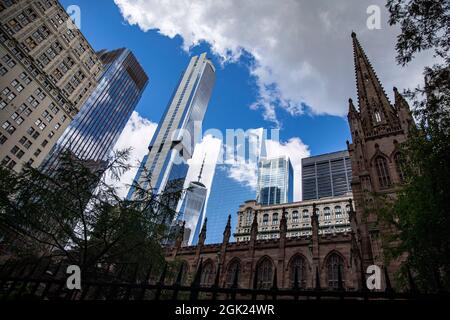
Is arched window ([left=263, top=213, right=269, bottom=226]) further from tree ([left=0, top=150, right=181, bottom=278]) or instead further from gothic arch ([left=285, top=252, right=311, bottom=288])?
tree ([left=0, top=150, right=181, bottom=278])

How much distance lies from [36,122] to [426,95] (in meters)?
67.4

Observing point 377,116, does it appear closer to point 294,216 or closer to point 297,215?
point 297,215

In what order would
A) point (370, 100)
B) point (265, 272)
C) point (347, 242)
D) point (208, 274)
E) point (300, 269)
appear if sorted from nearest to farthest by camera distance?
point (347, 242), point (300, 269), point (265, 272), point (208, 274), point (370, 100)

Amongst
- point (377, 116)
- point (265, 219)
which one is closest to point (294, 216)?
point (265, 219)

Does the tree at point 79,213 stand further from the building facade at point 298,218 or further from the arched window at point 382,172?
the building facade at point 298,218

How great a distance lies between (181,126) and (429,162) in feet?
538

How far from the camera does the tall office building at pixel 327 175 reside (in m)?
137

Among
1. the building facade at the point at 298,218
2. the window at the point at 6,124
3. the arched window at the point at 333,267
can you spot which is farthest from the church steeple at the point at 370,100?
the window at the point at 6,124

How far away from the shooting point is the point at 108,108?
111 meters

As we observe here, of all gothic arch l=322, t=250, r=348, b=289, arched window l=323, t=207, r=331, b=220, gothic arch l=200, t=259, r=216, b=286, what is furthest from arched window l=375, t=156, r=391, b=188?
arched window l=323, t=207, r=331, b=220

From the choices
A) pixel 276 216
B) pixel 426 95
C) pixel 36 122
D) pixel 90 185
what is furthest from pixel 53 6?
pixel 276 216

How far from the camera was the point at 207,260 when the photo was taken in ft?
105

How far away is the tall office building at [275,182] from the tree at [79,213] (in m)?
139

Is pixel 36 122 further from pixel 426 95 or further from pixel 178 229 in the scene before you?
pixel 426 95
